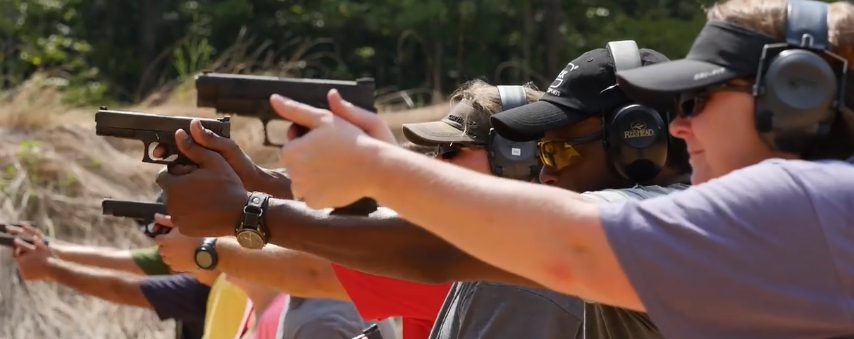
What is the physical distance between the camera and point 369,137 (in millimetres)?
2307

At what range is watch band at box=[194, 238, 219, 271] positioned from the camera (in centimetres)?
445

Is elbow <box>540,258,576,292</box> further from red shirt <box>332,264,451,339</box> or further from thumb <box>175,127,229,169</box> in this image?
red shirt <box>332,264,451,339</box>

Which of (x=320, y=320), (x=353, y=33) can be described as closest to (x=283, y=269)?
(x=320, y=320)

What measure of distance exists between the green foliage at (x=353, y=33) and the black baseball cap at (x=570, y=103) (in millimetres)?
14818

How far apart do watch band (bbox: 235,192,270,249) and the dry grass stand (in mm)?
Result: 6062

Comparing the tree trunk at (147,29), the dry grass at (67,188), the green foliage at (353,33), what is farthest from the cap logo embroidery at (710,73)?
the tree trunk at (147,29)

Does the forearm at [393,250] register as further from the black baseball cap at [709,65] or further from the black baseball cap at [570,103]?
the black baseball cap at [570,103]

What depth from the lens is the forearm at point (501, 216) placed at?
84.8 inches

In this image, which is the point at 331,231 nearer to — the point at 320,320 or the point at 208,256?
the point at 208,256

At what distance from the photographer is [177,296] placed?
253 inches

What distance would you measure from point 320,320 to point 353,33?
1753cm

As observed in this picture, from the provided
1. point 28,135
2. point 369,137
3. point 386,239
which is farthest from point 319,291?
point 28,135

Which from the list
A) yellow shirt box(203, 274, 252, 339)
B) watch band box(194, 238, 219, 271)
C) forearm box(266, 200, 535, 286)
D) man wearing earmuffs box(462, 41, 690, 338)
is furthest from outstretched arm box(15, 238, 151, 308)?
forearm box(266, 200, 535, 286)

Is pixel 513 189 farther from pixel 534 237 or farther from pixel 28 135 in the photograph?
pixel 28 135
